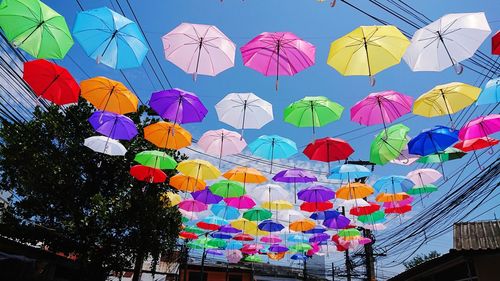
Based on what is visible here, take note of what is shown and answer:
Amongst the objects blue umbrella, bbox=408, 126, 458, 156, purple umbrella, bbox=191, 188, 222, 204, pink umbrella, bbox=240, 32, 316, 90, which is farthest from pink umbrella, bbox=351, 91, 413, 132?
purple umbrella, bbox=191, 188, 222, 204

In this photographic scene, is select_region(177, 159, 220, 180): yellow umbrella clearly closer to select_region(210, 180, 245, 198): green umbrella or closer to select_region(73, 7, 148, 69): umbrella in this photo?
select_region(210, 180, 245, 198): green umbrella

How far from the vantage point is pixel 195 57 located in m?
6.84

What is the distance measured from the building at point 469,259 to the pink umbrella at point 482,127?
238 centimetres

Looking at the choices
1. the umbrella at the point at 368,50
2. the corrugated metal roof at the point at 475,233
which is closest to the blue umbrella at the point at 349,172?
the corrugated metal roof at the point at 475,233

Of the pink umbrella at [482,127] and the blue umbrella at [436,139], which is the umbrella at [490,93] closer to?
the pink umbrella at [482,127]

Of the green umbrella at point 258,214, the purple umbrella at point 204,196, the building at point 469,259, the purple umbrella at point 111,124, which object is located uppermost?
the purple umbrella at point 111,124

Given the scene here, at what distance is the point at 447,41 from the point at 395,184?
5.30 meters

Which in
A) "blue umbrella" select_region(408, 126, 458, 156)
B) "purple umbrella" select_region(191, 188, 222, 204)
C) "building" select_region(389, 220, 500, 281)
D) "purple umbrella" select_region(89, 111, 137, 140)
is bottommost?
"building" select_region(389, 220, 500, 281)

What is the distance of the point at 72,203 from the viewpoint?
A: 12938mm

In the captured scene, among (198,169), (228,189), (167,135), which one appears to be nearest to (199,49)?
(167,135)

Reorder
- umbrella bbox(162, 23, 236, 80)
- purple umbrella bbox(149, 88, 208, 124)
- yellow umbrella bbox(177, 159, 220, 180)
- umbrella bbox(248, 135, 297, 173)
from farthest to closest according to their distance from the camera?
1. yellow umbrella bbox(177, 159, 220, 180)
2. umbrella bbox(248, 135, 297, 173)
3. purple umbrella bbox(149, 88, 208, 124)
4. umbrella bbox(162, 23, 236, 80)

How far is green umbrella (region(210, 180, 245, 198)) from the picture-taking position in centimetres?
1088

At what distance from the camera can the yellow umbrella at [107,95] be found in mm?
7172

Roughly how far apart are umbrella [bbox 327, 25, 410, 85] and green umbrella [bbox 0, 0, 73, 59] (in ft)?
16.1
